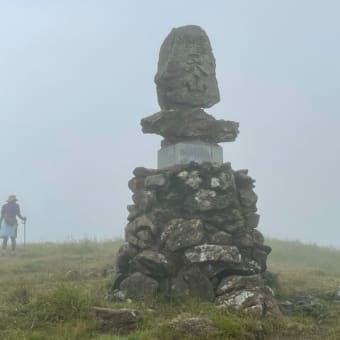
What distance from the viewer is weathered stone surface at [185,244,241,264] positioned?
9820 millimetres

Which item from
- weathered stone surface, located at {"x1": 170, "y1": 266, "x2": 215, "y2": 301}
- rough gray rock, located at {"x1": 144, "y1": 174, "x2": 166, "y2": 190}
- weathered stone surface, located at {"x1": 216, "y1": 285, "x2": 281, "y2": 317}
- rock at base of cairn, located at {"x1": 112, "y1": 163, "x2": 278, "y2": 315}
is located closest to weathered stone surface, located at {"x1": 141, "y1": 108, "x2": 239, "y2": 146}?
rock at base of cairn, located at {"x1": 112, "y1": 163, "x2": 278, "y2": 315}

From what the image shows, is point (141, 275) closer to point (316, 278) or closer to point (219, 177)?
point (219, 177)

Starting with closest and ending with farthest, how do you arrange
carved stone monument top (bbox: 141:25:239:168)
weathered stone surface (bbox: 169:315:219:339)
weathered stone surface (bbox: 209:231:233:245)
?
weathered stone surface (bbox: 169:315:219:339)
weathered stone surface (bbox: 209:231:233:245)
carved stone monument top (bbox: 141:25:239:168)

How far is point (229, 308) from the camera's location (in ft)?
29.2

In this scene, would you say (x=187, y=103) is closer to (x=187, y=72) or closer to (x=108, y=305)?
(x=187, y=72)

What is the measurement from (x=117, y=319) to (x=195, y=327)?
1.20 m

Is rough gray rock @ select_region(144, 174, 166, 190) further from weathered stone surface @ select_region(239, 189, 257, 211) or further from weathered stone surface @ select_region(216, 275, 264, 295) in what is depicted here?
weathered stone surface @ select_region(216, 275, 264, 295)

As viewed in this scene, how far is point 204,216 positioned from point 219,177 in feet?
2.68

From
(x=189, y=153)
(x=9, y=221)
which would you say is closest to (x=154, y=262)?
(x=189, y=153)

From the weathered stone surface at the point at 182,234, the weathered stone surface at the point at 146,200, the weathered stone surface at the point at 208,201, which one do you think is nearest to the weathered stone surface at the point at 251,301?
the weathered stone surface at the point at 182,234

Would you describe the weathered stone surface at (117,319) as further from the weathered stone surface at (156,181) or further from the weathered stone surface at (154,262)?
the weathered stone surface at (156,181)

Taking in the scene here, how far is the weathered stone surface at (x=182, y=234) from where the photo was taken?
10.0 m

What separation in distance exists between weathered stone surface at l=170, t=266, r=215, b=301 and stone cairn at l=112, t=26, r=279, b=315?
0.7 inches

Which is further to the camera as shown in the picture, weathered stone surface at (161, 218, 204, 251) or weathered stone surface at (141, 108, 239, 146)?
weathered stone surface at (141, 108, 239, 146)
